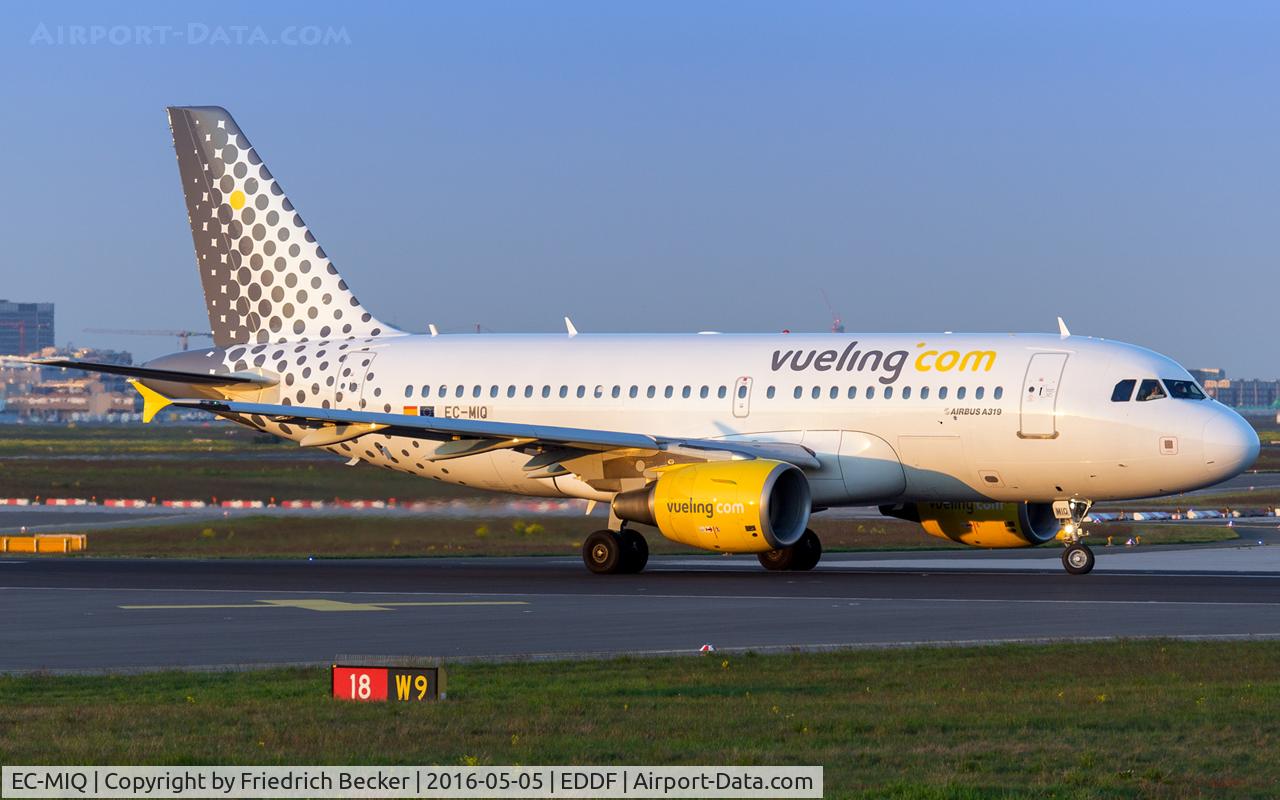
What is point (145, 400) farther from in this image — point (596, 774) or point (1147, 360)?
point (596, 774)

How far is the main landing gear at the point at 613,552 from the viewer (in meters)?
31.5

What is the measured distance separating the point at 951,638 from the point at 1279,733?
7.27 m

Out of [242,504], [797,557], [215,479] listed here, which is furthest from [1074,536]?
[215,479]

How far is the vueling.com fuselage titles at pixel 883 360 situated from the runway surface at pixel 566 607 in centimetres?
336

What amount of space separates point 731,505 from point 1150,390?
271 inches

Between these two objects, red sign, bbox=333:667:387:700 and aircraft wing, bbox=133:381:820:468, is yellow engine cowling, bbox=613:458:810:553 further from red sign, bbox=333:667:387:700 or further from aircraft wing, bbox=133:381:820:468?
red sign, bbox=333:667:387:700

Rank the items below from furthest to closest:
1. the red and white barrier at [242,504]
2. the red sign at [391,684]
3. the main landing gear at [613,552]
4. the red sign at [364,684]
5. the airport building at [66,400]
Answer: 1. the airport building at [66,400]
2. the red and white barrier at [242,504]
3. the main landing gear at [613,552]
4. the red sign at [364,684]
5. the red sign at [391,684]

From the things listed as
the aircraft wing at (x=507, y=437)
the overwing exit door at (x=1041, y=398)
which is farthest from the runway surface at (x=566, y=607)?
the overwing exit door at (x=1041, y=398)

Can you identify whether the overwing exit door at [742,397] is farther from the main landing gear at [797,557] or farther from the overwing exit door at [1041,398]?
the overwing exit door at [1041,398]

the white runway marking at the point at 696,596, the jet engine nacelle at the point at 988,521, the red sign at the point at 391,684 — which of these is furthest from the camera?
the jet engine nacelle at the point at 988,521

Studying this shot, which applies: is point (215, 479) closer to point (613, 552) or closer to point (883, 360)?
point (613, 552)

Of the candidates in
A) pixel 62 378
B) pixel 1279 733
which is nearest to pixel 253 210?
pixel 1279 733

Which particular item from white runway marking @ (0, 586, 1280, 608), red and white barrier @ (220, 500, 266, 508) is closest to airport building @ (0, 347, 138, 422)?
red and white barrier @ (220, 500, 266, 508)

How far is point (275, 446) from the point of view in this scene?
84062 millimetres
